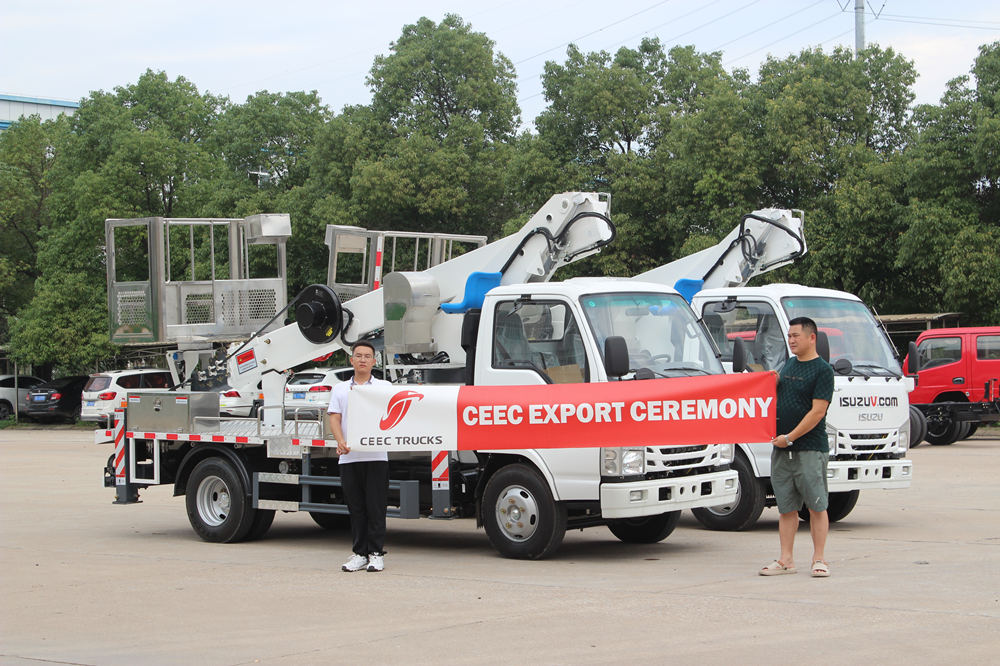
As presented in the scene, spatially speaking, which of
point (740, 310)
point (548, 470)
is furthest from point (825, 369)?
point (740, 310)

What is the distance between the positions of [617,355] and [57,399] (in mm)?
36317

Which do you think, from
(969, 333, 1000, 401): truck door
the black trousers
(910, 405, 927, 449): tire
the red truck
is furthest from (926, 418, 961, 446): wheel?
the black trousers

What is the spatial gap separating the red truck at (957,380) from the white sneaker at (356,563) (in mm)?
17426

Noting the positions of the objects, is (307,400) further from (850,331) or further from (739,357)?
(850,331)

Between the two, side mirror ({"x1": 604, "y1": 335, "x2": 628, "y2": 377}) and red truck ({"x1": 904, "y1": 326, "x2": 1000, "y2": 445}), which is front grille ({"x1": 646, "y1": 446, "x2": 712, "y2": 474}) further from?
red truck ({"x1": 904, "y1": 326, "x2": 1000, "y2": 445})

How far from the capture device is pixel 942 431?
1001 inches

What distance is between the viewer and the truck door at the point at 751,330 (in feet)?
41.3

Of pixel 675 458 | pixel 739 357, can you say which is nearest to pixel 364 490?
pixel 675 458

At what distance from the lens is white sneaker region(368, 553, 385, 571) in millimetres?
9983

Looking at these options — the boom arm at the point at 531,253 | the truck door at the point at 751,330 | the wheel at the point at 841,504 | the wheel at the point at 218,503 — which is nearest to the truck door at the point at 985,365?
the wheel at the point at 841,504

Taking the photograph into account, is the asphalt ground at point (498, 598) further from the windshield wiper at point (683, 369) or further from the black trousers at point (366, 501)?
the windshield wiper at point (683, 369)

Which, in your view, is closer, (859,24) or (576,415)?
(576,415)

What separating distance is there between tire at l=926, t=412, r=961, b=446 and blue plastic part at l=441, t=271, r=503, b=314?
16875 millimetres

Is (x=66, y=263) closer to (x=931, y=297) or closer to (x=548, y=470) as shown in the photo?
(x=931, y=297)
